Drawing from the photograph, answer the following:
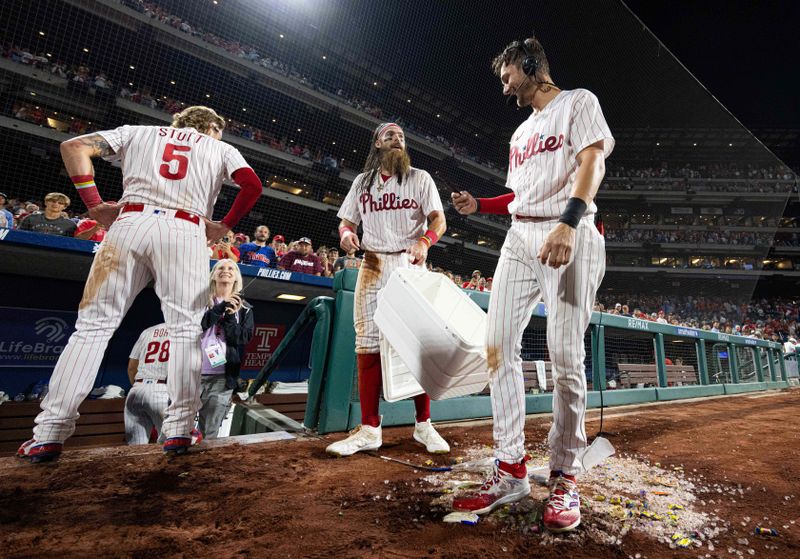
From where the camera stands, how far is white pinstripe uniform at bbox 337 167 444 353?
2.16 m

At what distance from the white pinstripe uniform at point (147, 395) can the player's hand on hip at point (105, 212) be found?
3.99 ft

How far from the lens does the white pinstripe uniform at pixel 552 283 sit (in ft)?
4.23

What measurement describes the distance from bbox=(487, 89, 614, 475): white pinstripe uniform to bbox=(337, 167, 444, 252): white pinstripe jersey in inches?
33.7

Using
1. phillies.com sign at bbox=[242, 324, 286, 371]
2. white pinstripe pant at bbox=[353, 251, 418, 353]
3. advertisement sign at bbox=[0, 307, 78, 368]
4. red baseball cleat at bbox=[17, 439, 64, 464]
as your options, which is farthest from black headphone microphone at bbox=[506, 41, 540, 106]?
advertisement sign at bbox=[0, 307, 78, 368]

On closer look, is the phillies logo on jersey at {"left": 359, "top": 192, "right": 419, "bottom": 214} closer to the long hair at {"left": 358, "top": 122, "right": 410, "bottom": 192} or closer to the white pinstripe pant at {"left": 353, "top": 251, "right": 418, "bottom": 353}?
the long hair at {"left": 358, "top": 122, "right": 410, "bottom": 192}

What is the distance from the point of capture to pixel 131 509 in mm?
1143

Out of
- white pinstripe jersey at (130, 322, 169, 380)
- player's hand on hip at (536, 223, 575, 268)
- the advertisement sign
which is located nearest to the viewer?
player's hand on hip at (536, 223, 575, 268)

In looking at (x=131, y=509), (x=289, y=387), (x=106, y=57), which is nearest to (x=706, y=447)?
(x=131, y=509)

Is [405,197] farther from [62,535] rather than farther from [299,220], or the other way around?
[299,220]

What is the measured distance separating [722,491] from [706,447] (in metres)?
1.07

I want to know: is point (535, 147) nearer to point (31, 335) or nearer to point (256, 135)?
point (31, 335)

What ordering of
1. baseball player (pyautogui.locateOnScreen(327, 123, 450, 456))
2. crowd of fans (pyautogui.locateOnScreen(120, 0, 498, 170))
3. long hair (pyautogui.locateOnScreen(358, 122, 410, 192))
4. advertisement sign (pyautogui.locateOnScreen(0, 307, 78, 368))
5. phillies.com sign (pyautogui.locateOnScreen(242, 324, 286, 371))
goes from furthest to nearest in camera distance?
crowd of fans (pyautogui.locateOnScreen(120, 0, 498, 170))
phillies.com sign (pyautogui.locateOnScreen(242, 324, 286, 371))
advertisement sign (pyautogui.locateOnScreen(0, 307, 78, 368))
long hair (pyautogui.locateOnScreen(358, 122, 410, 192))
baseball player (pyautogui.locateOnScreen(327, 123, 450, 456))

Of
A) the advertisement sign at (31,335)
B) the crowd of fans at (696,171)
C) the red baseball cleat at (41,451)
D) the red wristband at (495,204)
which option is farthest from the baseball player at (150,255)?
the crowd of fans at (696,171)

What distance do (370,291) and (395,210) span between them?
53cm
